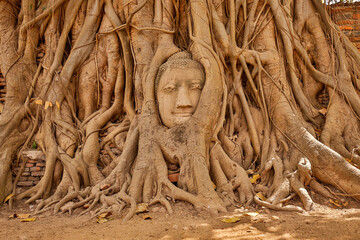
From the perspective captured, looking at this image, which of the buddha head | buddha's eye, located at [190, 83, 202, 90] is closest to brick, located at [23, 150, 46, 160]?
the buddha head

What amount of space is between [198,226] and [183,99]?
1.44m

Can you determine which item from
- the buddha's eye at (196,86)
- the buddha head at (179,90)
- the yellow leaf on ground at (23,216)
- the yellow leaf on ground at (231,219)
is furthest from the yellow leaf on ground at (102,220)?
the buddha's eye at (196,86)

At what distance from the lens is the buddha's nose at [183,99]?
9.77 feet

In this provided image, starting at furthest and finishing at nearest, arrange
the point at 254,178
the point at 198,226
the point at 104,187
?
1. the point at 254,178
2. the point at 104,187
3. the point at 198,226

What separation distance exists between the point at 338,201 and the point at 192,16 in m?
2.69

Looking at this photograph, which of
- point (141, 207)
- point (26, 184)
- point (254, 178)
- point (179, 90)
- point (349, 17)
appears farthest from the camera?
point (349, 17)

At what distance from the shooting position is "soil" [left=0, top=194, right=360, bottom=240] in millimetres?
1847

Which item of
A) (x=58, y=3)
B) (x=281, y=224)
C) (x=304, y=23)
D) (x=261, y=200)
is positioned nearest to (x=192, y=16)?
(x=304, y=23)

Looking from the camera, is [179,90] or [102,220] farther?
[179,90]

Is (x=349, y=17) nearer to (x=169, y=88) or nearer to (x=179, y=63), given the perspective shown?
(x=179, y=63)

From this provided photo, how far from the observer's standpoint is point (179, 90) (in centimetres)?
306

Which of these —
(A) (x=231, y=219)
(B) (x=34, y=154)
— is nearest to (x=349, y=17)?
(A) (x=231, y=219)

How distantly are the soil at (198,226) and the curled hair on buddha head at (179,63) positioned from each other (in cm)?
156

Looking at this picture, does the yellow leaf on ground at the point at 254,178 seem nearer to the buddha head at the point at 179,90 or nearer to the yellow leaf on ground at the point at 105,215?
the buddha head at the point at 179,90
